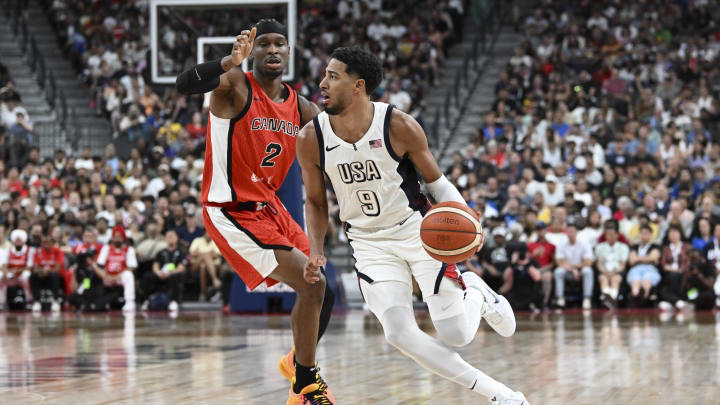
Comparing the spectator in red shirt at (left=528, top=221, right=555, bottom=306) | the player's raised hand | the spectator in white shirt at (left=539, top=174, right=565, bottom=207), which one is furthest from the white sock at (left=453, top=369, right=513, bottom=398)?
the spectator in white shirt at (left=539, top=174, right=565, bottom=207)

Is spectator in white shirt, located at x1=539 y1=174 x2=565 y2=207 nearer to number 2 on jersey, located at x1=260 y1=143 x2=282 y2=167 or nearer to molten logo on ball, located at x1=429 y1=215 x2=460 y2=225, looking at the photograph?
number 2 on jersey, located at x1=260 y1=143 x2=282 y2=167

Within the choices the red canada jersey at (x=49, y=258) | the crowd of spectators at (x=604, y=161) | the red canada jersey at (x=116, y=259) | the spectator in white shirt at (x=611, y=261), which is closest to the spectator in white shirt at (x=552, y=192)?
the crowd of spectators at (x=604, y=161)

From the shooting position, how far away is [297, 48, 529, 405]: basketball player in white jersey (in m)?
5.31

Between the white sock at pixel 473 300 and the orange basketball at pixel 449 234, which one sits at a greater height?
the orange basketball at pixel 449 234

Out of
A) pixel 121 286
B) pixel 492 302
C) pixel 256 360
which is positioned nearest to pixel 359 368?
pixel 256 360

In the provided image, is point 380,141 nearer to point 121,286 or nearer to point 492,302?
point 492,302

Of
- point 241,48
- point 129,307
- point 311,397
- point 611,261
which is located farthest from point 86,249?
point 241,48

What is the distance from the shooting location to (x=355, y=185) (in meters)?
5.38

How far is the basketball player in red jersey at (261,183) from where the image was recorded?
19.3 feet

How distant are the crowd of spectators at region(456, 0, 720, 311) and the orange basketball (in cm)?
915

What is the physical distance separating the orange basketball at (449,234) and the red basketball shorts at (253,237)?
1162 mm

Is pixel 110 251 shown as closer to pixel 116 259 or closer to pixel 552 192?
pixel 116 259

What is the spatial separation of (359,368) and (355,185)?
267 centimetres

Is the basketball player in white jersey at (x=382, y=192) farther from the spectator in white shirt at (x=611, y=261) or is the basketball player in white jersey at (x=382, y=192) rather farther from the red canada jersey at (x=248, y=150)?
the spectator in white shirt at (x=611, y=261)
